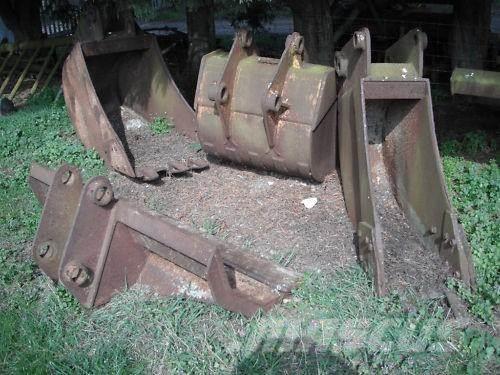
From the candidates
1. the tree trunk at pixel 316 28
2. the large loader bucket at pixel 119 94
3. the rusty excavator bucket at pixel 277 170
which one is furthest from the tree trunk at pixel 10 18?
the tree trunk at pixel 316 28

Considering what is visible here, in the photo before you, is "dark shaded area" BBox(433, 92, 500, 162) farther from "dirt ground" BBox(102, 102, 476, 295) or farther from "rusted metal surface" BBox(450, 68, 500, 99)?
"dirt ground" BBox(102, 102, 476, 295)

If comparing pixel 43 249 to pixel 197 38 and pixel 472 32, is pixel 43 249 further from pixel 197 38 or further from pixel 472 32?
pixel 472 32

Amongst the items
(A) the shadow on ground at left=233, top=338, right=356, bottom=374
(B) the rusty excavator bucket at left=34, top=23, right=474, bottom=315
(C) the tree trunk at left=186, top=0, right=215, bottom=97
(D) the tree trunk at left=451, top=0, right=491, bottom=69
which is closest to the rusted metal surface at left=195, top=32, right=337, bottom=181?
(B) the rusty excavator bucket at left=34, top=23, right=474, bottom=315

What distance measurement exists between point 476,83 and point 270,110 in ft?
5.22

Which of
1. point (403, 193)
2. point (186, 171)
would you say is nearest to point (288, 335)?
point (403, 193)

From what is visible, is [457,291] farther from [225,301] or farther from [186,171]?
[186,171]

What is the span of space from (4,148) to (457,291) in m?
4.69

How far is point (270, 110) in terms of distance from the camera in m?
4.08

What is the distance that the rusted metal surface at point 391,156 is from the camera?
327 cm

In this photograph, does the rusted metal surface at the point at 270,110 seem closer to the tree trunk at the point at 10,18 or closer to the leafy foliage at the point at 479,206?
the leafy foliage at the point at 479,206

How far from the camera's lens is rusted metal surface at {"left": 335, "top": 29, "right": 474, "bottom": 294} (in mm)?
3266

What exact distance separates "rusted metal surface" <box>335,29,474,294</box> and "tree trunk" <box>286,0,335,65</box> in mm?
1470

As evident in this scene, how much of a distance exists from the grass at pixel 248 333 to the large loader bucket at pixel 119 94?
5.17 feet

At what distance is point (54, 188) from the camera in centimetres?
341
